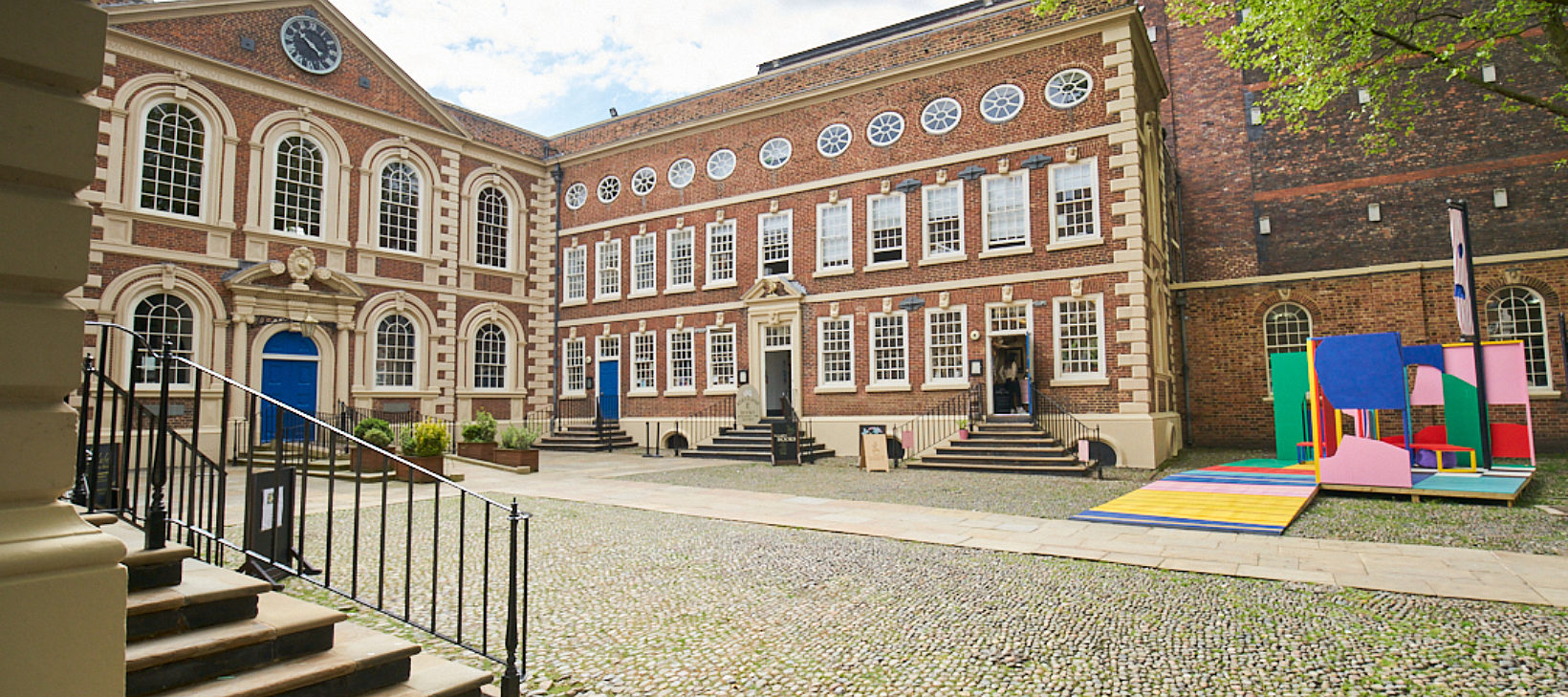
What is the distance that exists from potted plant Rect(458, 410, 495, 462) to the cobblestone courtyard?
34.6 ft

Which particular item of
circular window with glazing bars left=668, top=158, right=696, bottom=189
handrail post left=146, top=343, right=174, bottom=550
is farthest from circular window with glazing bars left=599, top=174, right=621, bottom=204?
handrail post left=146, top=343, right=174, bottom=550

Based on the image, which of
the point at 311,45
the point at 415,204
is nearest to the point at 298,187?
the point at 415,204

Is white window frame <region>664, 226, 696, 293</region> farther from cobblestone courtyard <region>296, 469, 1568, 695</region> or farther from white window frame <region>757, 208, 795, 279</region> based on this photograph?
cobblestone courtyard <region>296, 469, 1568, 695</region>

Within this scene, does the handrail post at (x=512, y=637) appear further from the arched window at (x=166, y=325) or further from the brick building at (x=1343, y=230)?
the brick building at (x=1343, y=230)

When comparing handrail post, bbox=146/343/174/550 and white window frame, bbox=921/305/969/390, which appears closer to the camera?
handrail post, bbox=146/343/174/550

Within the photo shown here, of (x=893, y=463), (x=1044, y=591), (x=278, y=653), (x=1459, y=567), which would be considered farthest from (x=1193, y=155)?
(x=278, y=653)

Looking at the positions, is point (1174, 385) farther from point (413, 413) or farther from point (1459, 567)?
point (413, 413)

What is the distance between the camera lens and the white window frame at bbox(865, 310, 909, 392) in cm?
1889

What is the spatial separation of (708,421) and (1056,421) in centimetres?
941

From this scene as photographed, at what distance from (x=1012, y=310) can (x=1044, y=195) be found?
269cm

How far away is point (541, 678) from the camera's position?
4465 millimetres

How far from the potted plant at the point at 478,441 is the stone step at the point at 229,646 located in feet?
45.1

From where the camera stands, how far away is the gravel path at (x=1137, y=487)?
8539 mm

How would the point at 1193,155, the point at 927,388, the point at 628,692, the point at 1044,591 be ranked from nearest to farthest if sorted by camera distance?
the point at 628,692, the point at 1044,591, the point at 927,388, the point at 1193,155
